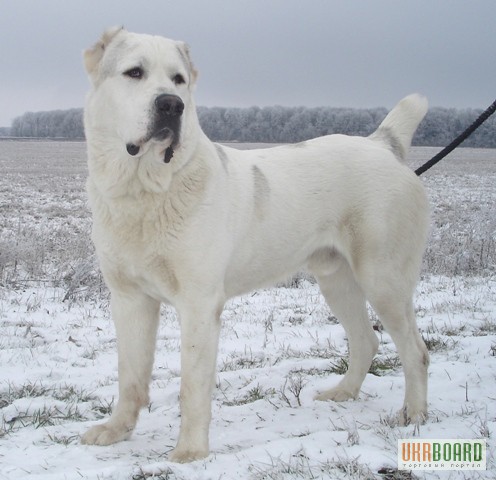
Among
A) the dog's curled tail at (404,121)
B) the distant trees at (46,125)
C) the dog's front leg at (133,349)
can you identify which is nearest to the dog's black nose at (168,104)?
the dog's front leg at (133,349)

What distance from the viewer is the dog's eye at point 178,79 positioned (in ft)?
9.99

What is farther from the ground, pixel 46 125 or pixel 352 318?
pixel 46 125

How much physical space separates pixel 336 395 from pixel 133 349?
1.39 meters

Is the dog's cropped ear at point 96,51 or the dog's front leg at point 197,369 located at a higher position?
the dog's cropped ear at point 96,51

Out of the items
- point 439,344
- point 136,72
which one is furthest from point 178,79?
point 439,344

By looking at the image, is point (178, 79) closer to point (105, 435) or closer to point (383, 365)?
point (105, 435)

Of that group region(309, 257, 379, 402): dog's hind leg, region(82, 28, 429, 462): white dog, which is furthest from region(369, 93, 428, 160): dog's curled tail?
region(309, 257, 379, 402): dog's hind leg

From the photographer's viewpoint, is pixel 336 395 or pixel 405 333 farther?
pixel 336 395

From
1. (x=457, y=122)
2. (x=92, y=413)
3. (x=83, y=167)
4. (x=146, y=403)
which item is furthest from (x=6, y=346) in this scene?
(x=457, y=122)

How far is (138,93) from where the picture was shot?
2883 mm

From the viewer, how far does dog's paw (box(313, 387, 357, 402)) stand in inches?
148

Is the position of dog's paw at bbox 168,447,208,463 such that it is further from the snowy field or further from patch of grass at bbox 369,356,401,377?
patch of grass at bbox 369,356,401,377

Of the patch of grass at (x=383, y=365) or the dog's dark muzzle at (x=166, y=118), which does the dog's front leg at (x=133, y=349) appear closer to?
the dog's dark muzzle at (x=166, y=118)

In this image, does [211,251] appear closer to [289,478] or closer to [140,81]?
[140,81]
